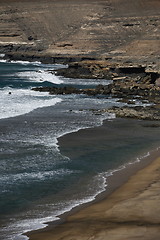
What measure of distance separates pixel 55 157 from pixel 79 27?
141 metres

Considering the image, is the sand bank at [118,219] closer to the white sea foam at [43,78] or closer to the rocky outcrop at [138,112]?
the rocky outcrop at [138,112]

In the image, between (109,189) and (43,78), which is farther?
(43,78)

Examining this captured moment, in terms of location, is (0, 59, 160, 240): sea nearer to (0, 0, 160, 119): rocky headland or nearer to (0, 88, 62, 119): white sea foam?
(0, 88, 62, 119): white sea foam

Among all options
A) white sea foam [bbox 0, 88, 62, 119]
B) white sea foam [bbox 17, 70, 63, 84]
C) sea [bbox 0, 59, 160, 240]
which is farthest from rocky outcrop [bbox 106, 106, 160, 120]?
white sea foam [bbox 17, 70, 63, 84]

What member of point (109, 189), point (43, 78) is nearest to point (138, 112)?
point (109, 189)

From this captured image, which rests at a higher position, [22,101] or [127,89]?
[22,101]

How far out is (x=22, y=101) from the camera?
126 feet

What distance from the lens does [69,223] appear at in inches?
467

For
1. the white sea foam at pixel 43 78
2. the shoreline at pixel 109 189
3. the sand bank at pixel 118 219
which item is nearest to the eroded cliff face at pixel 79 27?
the white sea foam at pixel 43 78

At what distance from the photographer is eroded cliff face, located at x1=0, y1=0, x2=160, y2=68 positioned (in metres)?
125

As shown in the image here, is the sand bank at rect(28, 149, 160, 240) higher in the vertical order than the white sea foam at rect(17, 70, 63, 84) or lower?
lower

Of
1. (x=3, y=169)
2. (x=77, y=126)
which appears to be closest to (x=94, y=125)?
(x=77, y=126)

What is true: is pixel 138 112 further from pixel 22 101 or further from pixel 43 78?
pixel 43 78

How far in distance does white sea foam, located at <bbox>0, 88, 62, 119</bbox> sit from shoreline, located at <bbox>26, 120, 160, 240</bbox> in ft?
42.1
